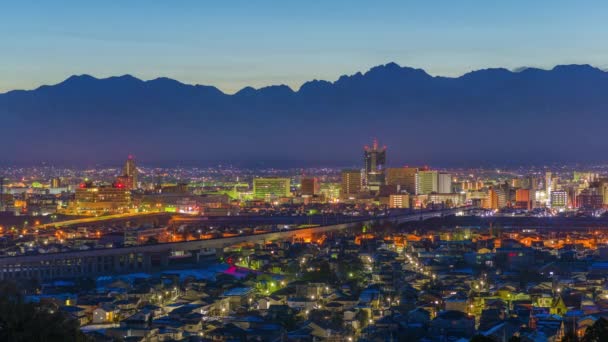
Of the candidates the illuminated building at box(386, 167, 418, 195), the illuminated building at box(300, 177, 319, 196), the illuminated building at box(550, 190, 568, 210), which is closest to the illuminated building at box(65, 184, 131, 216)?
the illuminated building at box(300, 177, 319, 196)

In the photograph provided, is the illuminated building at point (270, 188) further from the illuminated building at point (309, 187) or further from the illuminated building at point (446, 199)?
the illuminated building at point (446, 199)

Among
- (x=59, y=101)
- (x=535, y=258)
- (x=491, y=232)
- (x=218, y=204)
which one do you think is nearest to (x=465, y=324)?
(x=535, y=258)

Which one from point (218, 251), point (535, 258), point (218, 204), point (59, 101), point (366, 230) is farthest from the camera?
point (59, 101)

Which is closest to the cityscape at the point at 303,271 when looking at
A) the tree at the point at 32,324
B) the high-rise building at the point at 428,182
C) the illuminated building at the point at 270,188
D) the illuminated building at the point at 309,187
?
the tree at the point at 32,324

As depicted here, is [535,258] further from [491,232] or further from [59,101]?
[59,101]

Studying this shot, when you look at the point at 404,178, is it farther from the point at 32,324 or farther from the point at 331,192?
the point at 32,324

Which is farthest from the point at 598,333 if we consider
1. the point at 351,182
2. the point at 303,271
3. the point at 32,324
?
the point at 351,182

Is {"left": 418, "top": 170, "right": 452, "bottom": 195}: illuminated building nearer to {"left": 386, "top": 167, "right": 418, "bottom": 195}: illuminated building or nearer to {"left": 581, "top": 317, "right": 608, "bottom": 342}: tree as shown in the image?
{"left": 386, "top": 167, "right": 418, "bottom": 195}: illuminated building
